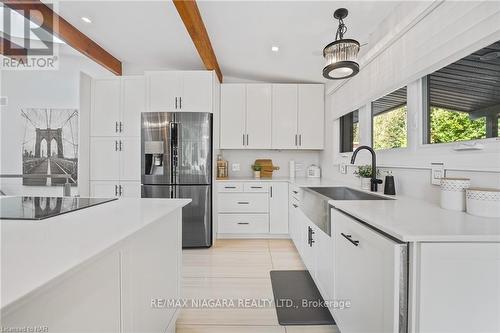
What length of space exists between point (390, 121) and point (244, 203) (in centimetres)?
209

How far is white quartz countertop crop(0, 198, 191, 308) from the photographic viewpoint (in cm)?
49

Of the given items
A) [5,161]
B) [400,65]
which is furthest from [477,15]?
[5,161]

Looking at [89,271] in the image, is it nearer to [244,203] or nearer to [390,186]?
[390,186]

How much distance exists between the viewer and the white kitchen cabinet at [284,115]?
3.59 meters

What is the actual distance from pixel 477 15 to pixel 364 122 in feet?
4.70

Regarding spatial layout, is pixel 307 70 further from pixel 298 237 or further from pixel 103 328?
pixel 103 328

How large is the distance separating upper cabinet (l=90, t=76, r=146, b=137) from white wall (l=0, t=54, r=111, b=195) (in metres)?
0.77

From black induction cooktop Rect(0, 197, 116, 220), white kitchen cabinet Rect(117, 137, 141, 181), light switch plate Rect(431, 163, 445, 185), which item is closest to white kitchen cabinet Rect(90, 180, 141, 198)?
white kitchen cabinet Rect(117, 137, 141, 181)

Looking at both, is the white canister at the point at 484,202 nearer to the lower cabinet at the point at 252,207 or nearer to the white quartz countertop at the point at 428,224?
the white quartz countertop at the point at 428,224

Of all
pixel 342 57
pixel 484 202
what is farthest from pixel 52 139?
pixel 484 202

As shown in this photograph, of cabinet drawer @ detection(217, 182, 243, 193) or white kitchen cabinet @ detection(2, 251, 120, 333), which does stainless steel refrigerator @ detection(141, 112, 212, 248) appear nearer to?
cabinet drawer @ detection(217, 182, 243, 193)

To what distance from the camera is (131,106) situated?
3139 mm

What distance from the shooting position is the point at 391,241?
0.85 metres

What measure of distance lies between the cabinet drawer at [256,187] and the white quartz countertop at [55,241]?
2.11 m
